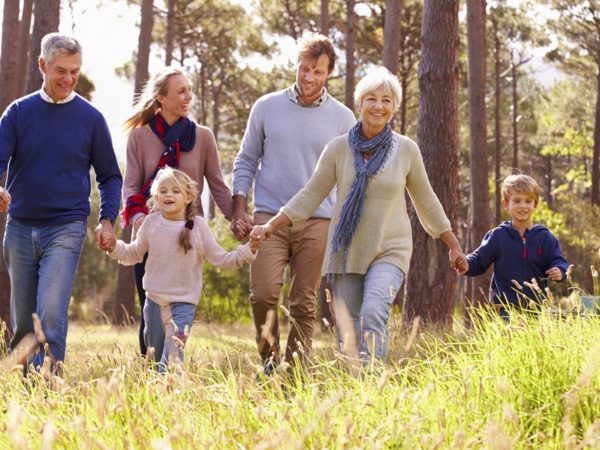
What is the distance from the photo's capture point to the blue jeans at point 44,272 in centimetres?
576

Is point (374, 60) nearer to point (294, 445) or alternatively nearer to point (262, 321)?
point (262, 321)

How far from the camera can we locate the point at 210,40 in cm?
3375

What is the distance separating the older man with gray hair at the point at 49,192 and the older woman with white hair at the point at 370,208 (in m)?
1.20

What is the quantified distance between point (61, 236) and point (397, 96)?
221 cm

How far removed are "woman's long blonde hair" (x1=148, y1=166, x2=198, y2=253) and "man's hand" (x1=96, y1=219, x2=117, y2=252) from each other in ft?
1.08

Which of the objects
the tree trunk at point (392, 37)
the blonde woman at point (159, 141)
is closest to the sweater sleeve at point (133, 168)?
the blonde woman at point (159, 141)

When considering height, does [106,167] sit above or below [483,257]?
above

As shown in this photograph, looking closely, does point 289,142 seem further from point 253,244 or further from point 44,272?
point 44,272

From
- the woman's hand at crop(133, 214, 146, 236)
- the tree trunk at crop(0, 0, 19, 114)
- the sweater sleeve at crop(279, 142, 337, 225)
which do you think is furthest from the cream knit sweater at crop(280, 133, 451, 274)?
the tree trunk at crop(0, 0, 19, 114)

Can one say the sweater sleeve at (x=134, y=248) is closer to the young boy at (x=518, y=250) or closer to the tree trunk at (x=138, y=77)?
the young boy at (x=518, y=250)

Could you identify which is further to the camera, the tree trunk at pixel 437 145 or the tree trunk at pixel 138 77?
the tree trunk at pixel 138 77

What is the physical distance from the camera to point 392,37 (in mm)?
15867

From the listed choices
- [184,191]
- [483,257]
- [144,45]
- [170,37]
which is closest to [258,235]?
[184,191]

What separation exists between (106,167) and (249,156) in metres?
1.10
